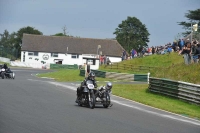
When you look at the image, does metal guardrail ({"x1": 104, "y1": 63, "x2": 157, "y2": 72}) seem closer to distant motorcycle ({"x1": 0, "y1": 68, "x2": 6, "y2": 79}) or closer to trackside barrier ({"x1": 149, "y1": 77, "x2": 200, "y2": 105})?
distant motorcycle ({"x1": 0, "y1": 68, "x2": 6, "y2": 79})

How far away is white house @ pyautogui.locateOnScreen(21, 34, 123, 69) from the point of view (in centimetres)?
10350

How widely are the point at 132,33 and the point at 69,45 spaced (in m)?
22.7

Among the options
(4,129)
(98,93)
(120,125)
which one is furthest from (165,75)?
(4,129)

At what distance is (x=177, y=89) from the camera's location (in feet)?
87.8

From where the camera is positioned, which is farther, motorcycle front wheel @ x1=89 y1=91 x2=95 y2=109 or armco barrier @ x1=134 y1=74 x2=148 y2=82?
armco barrier @ x1=134 y1=74 x2=148 y2=82

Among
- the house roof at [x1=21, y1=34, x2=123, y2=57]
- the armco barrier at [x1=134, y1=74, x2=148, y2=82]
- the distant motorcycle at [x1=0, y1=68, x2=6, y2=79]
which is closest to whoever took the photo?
the distant motorcycle at [x1=0, y1=68, x2=6, y2=79]

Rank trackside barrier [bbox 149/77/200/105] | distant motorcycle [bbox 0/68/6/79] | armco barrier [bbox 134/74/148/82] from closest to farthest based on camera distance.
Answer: trackside barrier [bbox 149/77/200/105], distant motorcycle [bbox 0/68/6/79], armco barrier [bbox 134/74/148/82]

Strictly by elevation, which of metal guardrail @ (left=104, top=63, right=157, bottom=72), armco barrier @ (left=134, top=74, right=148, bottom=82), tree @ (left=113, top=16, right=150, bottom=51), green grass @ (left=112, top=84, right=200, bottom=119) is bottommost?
green grass @ (left=112, top=84, right=200, bottom=119)

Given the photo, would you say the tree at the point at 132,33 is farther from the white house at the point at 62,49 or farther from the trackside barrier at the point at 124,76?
the trackside barrier at the point at 124,76

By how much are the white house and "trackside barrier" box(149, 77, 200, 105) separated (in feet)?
238

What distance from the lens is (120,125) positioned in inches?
536


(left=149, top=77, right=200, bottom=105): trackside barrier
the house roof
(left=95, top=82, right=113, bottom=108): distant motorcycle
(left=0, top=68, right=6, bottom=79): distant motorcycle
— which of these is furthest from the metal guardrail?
the house roof

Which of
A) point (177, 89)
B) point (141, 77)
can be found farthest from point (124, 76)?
point (177, 89)

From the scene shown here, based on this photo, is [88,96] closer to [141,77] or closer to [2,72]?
[2,72]
